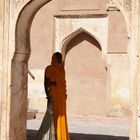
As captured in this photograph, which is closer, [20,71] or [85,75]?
[20,71]

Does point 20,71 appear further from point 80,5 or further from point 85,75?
point 80,5

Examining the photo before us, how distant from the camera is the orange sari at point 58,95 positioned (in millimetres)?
8125

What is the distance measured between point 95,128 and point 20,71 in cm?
507

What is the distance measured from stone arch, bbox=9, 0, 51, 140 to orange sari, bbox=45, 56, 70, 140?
0.46m

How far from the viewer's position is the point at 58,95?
8.18 metres

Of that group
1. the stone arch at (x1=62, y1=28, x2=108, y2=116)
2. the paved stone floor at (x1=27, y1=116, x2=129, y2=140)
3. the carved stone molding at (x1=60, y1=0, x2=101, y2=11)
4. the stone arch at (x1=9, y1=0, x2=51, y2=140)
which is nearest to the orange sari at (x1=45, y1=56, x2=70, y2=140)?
the stone arch at (x1=9, y1=0, x2=51, y2=140)

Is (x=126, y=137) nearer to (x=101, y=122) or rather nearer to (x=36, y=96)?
(x=101, y=122)

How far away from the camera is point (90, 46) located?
55.4ft

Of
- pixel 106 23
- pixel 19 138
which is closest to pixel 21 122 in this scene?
pixel 19 138

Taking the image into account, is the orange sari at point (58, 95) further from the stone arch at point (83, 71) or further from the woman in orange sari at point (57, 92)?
the stone arch at point (83, 71)

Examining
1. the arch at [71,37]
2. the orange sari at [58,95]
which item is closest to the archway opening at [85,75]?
the arch at [71,37]

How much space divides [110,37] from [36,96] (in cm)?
344

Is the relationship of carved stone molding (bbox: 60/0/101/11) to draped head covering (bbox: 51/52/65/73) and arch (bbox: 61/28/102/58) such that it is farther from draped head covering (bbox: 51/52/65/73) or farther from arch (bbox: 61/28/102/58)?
draped head covering (bbox: 51/52/65/73)

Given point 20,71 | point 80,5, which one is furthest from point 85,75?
point 20,71
